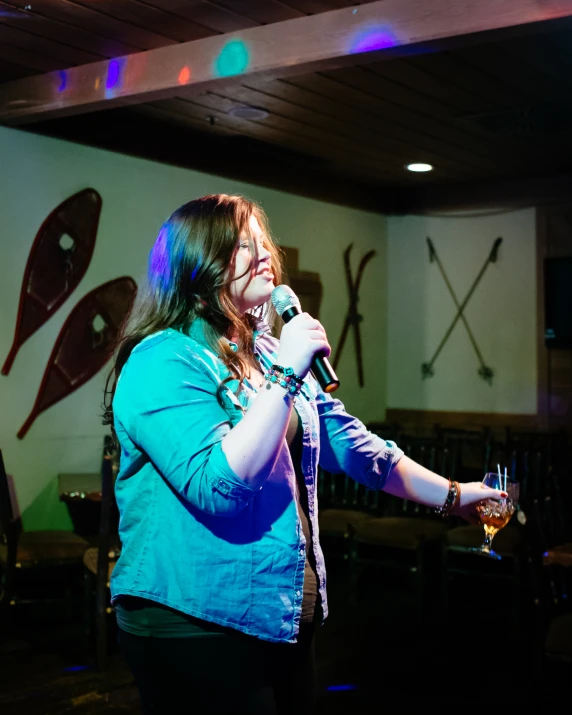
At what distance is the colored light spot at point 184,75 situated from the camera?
3.54m

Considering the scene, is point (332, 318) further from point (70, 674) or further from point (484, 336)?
point (70, 674)

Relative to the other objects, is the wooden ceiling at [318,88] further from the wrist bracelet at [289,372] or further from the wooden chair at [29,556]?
the wrist bracelet at [289,372]

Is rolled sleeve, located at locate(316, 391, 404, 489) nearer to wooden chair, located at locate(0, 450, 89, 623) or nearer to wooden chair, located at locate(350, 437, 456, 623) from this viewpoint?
wooden chair, located at locate(0, 450, 89, 623)

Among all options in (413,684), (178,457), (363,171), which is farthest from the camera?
(363,171)

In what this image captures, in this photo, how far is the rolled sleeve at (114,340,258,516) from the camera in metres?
1.24

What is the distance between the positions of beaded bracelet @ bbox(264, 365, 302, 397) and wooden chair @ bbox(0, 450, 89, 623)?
2950mm

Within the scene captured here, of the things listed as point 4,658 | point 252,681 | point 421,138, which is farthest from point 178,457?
point 421,138

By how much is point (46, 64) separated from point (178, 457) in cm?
320

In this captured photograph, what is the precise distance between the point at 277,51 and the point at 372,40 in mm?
422

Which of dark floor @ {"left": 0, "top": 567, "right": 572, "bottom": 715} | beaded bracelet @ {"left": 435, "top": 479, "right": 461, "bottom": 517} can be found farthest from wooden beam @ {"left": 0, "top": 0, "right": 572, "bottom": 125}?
dark floor @ {"left": 0, "top": 567, "right": 572, "bottom": 715}

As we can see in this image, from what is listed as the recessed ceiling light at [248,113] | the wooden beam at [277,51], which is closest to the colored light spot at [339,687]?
the wooden beam at [277,51]

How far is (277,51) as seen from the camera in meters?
3.32

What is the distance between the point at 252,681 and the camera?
52.0 inches

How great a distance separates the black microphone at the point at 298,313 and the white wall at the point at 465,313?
4996 millimetres
